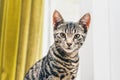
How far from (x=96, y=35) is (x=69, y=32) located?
195mm

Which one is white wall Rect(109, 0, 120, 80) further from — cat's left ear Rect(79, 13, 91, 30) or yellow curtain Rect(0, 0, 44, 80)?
yellow curtain Rect(0, 0, 44, 80)

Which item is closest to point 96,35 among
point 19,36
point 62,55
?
point 62,55

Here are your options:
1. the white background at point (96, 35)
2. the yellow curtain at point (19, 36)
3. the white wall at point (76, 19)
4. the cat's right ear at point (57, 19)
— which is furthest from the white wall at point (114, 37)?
the yellow curtain at point (19, 36)

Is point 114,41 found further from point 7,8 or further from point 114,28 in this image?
point 7,8

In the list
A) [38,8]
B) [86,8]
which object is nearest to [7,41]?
[38,8]

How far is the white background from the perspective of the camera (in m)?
1.33

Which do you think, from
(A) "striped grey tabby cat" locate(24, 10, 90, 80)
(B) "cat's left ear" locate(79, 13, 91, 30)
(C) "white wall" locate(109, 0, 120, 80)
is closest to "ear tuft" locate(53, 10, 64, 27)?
(A) "striped grey tabby cat" locate(24, 10, 90, 80)

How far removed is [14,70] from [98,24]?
62 centimetres

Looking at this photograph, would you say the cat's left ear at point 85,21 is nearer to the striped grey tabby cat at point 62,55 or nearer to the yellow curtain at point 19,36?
the striped grey tabby cat at point 62,55

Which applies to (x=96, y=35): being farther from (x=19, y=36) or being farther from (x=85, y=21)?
(x=19, y=36)

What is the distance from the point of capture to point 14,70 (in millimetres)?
1266

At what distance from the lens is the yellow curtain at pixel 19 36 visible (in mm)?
1274

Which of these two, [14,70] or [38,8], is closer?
[14,70]

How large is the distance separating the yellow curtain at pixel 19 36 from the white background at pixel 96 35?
0.19 feet
